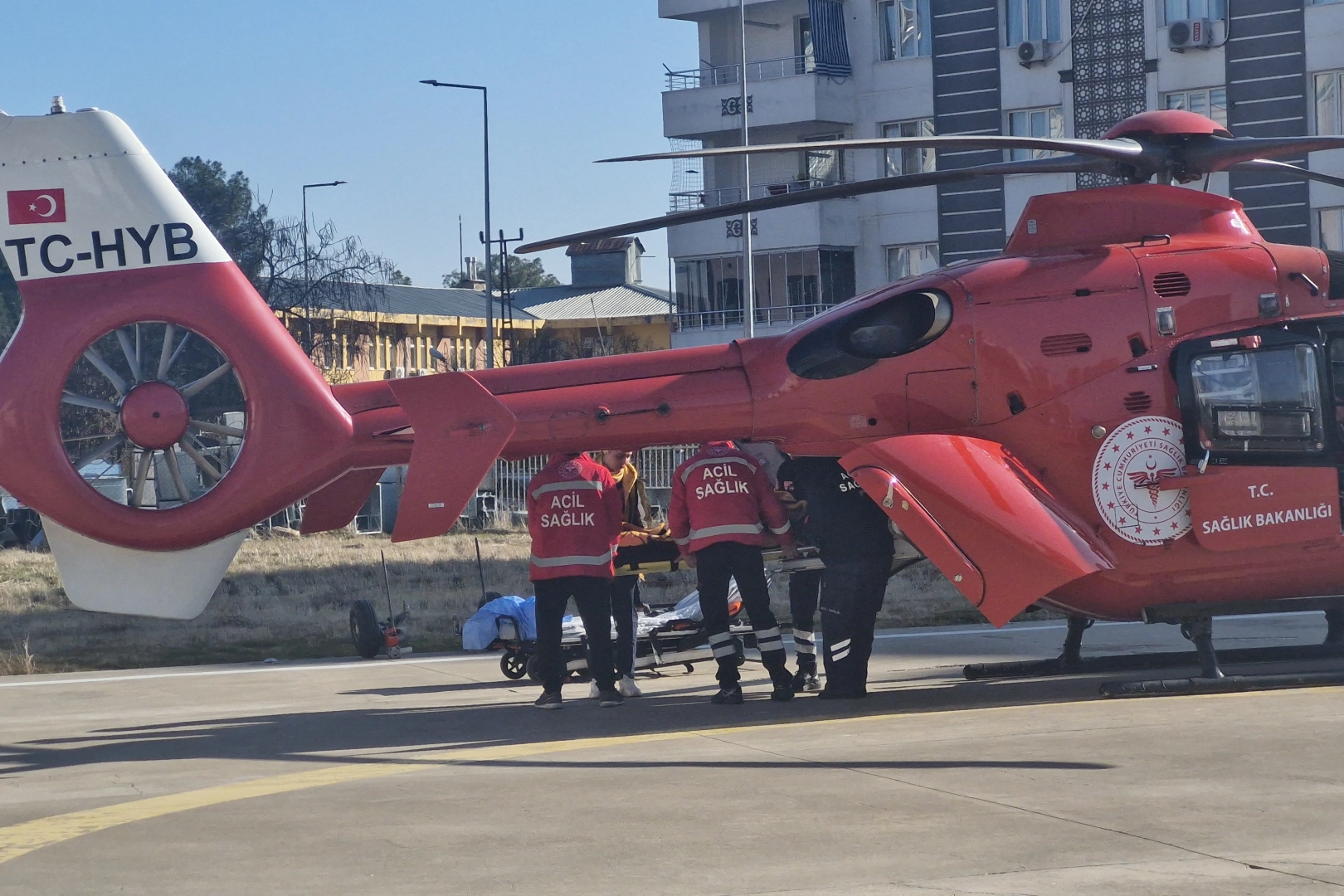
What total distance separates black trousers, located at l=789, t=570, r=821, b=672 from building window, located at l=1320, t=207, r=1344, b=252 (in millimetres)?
26637

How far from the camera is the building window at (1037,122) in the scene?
Result: 37.7m

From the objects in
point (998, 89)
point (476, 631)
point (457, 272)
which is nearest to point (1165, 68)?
point (998, 89)

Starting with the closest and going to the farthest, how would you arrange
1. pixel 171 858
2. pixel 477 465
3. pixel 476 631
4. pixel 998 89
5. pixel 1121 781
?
pixel 171 858
pixel 1121 781
pixel 477 465
pixel 476 631
pixel 998 89

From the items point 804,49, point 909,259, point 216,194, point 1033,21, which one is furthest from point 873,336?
point 216,194

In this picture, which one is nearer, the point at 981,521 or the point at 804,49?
the point at 981,521

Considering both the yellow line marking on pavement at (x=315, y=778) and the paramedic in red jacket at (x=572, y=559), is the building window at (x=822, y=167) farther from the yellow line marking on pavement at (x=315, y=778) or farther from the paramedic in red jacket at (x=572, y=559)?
the yellow line marking on pavement at (x=315, y=778)

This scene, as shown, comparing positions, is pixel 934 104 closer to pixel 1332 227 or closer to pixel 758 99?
pixel 758 99

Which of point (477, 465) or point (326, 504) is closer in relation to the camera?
point (477, 465)

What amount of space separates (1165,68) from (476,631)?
27850mm

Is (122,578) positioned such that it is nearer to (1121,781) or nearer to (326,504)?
(326,504)

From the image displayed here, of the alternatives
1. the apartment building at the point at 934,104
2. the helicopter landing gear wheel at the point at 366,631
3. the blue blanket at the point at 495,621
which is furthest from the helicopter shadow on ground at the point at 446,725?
the apartment building at the point at 934,104

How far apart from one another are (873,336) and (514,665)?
436 cm

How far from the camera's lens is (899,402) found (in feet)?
35.4

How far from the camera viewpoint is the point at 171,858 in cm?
668
